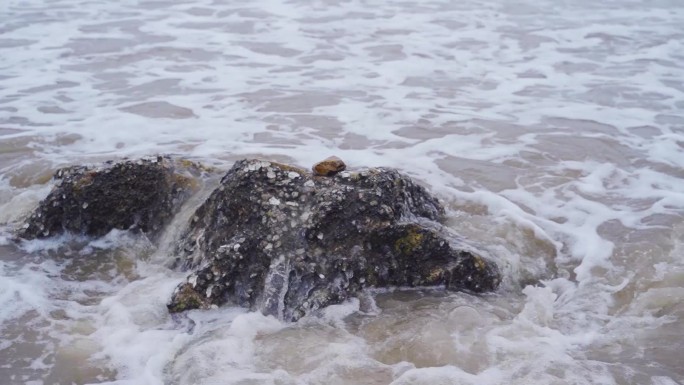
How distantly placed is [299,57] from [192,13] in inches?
184

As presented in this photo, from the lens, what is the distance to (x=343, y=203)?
162 inches

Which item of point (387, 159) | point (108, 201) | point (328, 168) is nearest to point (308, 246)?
point (328, 168)

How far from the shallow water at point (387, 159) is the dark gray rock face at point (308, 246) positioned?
0.13m

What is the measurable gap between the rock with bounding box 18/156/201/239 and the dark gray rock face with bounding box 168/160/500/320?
552 mm

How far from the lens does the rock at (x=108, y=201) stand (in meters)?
4.66

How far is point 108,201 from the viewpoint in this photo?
4.70 metres

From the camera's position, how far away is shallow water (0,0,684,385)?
11.5 ft

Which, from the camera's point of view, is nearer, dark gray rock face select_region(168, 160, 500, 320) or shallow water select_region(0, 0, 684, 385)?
shallow water select_region(0, 0, 684, 385)

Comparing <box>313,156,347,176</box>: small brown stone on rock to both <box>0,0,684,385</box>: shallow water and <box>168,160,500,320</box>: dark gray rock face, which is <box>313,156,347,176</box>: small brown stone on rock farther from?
<box>0,0,684,385</box>: shallow water

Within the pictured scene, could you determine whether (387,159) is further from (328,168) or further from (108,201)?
(108,201)

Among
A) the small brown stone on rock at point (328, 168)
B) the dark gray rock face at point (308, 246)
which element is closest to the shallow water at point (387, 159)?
the dark gray rock face at point (308, 246)

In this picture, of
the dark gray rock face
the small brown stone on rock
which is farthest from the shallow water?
the small brown stone on rock

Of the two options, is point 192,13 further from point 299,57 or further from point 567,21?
point 567,21

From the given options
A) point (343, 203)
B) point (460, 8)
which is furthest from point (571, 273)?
point (460, 8)
